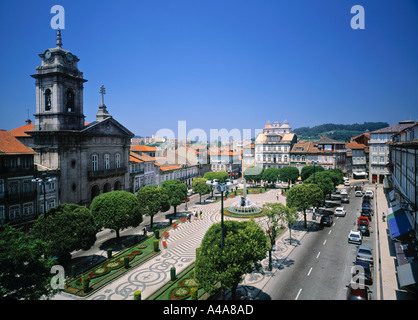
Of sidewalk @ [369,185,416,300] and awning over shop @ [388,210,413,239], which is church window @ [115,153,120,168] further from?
awning over shop @ [388,210,413,239]

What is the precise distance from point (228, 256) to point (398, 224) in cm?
2314

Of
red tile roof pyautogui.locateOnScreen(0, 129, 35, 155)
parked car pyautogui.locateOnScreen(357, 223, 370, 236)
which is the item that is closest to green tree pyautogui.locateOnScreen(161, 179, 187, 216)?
red tile roof pyautogui.locateOnScreen(0, 129, 35, 155)

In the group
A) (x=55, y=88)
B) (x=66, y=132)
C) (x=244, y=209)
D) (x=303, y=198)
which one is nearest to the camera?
(x=303, y=198)

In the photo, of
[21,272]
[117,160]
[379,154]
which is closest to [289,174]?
[379,154]

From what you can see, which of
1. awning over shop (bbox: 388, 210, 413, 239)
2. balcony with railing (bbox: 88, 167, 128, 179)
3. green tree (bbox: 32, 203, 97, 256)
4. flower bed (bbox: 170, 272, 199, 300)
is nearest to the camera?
flower bed (bbox: 170, 272, 199, 300)

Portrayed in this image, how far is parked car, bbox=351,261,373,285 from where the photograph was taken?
21656 mm

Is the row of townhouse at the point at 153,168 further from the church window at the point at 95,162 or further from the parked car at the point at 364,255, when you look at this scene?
the parked car at the point at 364,255

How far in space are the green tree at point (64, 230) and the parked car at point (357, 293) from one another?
23945mm

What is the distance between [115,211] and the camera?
30328 millimetres

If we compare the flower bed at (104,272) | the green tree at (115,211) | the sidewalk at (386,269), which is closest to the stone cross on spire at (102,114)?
the green tree at (115,211)

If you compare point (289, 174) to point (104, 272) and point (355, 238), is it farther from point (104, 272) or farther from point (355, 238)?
point (104, 272)

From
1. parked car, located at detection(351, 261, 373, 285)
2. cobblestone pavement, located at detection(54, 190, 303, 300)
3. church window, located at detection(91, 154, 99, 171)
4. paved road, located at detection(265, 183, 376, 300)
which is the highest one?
church window, located at detection(91, 154, 99, 171)

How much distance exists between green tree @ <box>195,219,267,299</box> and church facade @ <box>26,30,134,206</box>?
101 feet
